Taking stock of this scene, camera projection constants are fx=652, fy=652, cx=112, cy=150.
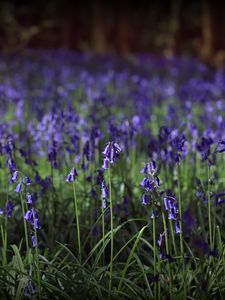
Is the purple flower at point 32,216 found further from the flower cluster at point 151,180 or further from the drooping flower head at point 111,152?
the flower cluster at point 151,180

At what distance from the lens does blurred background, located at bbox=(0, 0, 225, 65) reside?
2620 centimetres

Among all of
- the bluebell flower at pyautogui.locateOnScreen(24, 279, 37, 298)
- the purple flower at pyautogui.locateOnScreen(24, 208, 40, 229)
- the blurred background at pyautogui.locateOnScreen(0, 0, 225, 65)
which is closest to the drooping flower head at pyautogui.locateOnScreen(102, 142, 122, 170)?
the purple flower at pyautogui.locateOnScreen(24, 208, 40, 229)

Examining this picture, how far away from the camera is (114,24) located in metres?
27.7

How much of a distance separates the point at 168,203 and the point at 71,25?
25.9m

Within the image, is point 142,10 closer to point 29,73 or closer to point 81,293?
point 29,73

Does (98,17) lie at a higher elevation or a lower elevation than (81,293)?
higher

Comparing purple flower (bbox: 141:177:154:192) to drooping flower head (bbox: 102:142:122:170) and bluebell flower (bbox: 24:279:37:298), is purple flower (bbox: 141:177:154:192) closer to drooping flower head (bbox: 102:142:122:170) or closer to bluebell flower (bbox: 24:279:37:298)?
drooping flower head (bbox: 102:142:122:170)

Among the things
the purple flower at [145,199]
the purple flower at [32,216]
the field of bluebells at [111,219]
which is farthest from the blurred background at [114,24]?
the purple flower at [32,216]

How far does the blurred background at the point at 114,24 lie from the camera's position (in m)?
26.2

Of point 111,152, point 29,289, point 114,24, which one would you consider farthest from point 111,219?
point 114,24

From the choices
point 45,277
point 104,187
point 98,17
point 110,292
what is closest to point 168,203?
point 104,187

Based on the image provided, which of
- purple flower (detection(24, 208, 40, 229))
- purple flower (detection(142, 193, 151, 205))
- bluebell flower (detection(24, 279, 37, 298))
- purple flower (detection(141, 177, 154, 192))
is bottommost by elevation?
bluebell flower (detection(24, 279, 37, 298))

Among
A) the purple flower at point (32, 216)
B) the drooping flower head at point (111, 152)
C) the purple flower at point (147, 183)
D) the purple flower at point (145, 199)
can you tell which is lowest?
the purple flower at point (32, 216)

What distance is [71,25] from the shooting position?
28.0 meters
